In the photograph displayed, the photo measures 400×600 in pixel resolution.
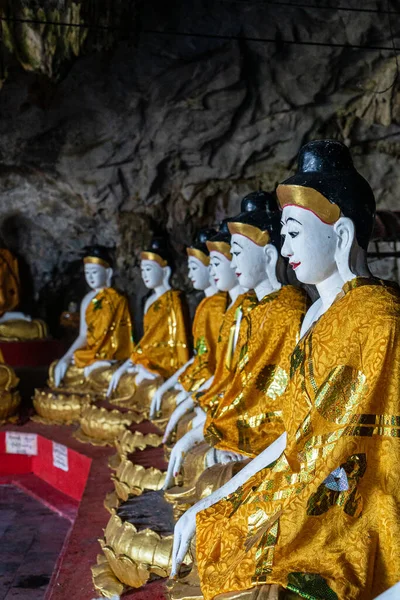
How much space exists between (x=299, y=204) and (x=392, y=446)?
0.72 m

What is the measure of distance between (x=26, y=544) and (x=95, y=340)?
2654 mm

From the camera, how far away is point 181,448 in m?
2.74

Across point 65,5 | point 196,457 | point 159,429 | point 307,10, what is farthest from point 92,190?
point 196,457

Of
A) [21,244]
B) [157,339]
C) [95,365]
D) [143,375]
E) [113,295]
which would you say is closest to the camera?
[143,375]

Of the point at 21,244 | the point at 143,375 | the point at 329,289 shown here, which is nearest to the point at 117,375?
the point at 143,375

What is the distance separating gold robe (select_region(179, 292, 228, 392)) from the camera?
4141 mm

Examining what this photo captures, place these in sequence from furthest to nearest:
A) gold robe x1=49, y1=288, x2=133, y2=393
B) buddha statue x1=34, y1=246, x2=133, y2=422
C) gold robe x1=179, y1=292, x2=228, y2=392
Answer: gold robe x1=49, y1=288, x2=133, y2=393 → buddha statue x1=34, y1=246, x2=133, y2=422 → gold robe x1=179, y1=292, x2=228, y2=392

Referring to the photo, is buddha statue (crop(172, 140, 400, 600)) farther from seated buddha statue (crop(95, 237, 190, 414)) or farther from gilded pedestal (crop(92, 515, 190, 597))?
seated buddha statue (crop(95, 237, 190, 414))

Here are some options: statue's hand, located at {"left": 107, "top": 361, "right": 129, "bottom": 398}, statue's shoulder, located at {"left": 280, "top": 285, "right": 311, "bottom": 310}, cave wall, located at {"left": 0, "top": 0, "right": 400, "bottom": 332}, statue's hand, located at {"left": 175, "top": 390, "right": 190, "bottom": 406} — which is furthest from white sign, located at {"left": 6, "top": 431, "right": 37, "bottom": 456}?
statue's shoulder, located at {"left": 280, "top": 285, "right": 311, "bottom": 310}

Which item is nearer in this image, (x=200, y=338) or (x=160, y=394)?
(x=200, y=338)

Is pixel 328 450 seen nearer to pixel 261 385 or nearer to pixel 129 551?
pixel 261 385

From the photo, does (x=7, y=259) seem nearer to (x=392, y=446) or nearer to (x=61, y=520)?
A: (x=61, y=520)

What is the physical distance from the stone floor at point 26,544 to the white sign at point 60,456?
31cm

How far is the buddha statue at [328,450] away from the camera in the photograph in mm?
1499
